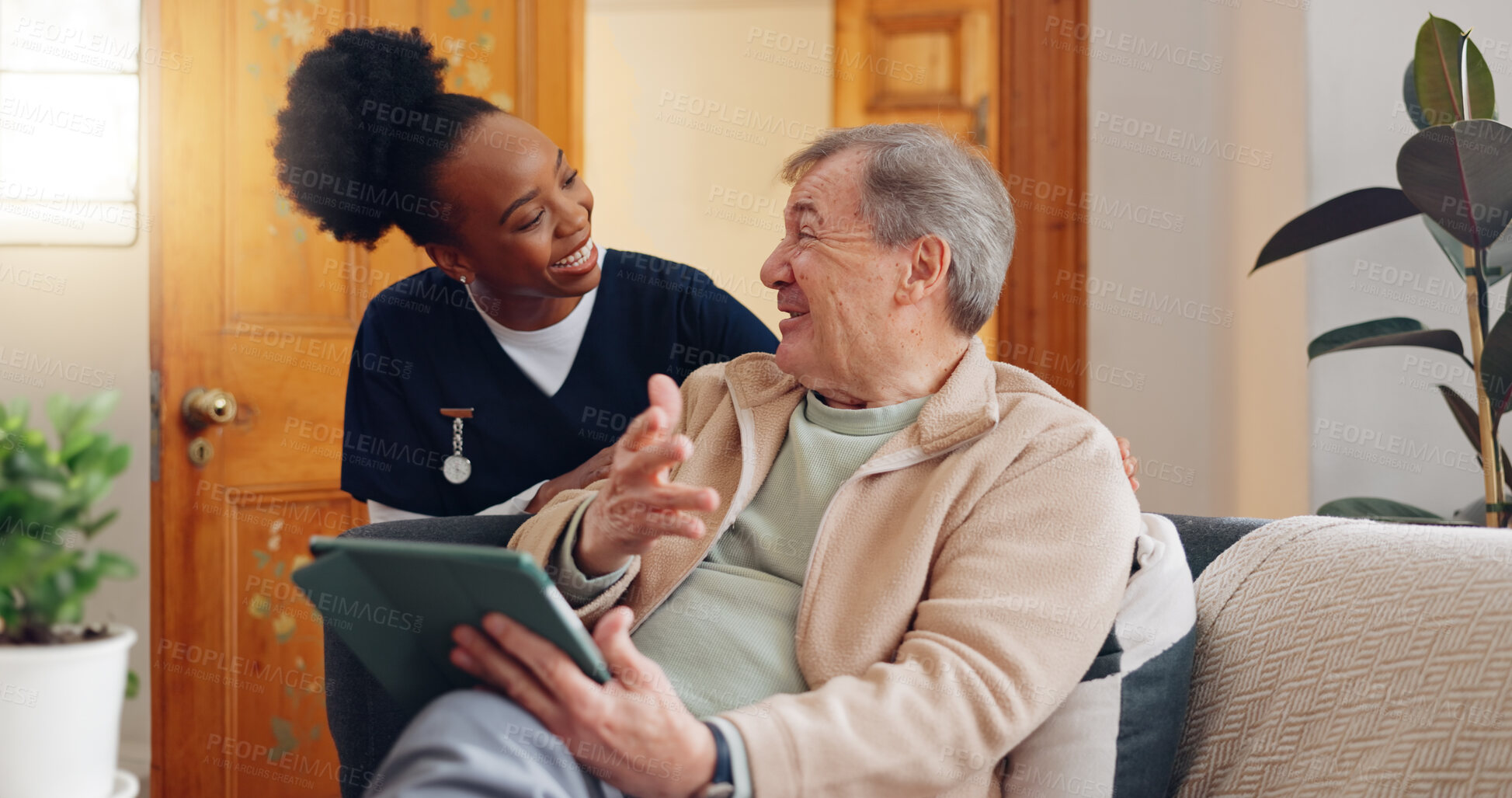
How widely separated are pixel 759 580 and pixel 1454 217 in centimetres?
125

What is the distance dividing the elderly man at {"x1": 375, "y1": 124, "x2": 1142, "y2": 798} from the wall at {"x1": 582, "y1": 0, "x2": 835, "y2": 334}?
8.88ft

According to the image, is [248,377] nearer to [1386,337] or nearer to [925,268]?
[925,268]

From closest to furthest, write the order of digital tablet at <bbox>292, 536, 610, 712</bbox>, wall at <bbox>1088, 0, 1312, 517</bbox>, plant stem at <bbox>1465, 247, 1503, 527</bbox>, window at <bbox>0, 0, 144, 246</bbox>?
1. digital tablet at <bbox>292, 536, 610, 712</bbox>
2. plant stem at <bbox>1465, 247, 1503, 527</bbox>
3. window at <bbox>0, 0, 144, 246</bbox>
4. wall at <bbox>1088, 0, 1312, 517</bbox>

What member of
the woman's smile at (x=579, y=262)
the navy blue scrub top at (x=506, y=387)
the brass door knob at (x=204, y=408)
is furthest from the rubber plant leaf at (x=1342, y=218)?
the brass door knob at (x=204, y=408)

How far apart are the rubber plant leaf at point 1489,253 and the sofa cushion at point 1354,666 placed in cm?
80

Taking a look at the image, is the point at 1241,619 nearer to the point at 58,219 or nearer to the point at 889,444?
the point at 889,444

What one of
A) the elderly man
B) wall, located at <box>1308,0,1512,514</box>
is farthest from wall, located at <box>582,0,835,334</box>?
the elderly man

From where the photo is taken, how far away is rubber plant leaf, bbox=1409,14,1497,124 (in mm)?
1711

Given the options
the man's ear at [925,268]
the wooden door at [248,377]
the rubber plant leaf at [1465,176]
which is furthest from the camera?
the wooden door at [248,377]

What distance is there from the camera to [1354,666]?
103 cm

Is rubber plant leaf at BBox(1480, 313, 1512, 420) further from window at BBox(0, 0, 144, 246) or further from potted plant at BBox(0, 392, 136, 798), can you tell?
window at BBox(0, 0, 144, 246)

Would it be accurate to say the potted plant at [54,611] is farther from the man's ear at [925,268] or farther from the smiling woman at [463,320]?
the man's ear at [925,268]

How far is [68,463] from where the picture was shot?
1.00m

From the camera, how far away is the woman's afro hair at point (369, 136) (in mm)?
1684
